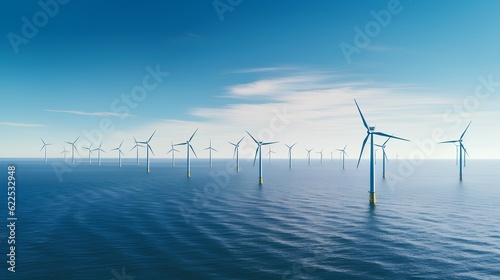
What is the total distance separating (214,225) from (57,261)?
2593 centimetres

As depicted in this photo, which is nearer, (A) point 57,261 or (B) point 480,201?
(A) point 57,261

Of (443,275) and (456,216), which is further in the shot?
(456,216)

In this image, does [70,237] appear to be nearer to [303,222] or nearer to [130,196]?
[303,222]

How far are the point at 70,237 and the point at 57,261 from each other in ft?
38.3

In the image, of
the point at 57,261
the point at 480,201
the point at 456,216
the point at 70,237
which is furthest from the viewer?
the point at 480,201

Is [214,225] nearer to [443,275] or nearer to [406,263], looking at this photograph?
[406,263]

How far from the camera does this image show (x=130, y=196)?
9975 centimetres

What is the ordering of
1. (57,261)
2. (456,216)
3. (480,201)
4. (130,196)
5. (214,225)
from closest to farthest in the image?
(57,261)
(214,225)
(456,216)
(480,201)
(130,196)

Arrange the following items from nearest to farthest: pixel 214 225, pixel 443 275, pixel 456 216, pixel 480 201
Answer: pixel 443 275
pixel 214 225
pixel 456 216
pixel 480 201

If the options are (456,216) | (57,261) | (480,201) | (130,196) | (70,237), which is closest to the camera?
(57,261)

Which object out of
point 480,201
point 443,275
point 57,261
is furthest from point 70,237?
point 480,201

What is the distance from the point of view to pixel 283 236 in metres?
50.4

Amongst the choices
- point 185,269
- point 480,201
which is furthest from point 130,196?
point 480,201

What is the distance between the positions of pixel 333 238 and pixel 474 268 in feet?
59.4
